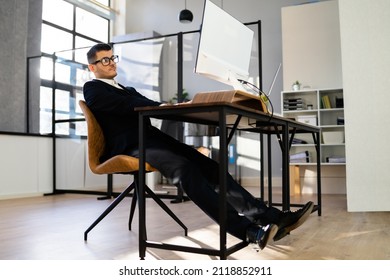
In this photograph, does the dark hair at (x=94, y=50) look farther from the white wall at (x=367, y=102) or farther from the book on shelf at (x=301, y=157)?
the book on shelf at (x=301, y=157)

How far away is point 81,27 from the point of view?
24.3ft

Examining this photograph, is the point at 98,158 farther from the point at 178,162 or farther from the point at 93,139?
the point at 178,162

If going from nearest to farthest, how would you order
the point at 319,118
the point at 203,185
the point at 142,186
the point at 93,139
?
the point at 203,185, the point at 142,186, the point at 93,139, the point at 319,118

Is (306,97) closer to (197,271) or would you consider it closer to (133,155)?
(133,155)

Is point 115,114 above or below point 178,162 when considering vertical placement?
above

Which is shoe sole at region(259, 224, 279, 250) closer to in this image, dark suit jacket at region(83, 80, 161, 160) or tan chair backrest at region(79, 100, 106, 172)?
dark suit jacket at region(83, 80, 161, 160)

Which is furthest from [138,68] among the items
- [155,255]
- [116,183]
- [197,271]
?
[197,271]

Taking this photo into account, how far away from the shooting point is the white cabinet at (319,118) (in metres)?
5.26

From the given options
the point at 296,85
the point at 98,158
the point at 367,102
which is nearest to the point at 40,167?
the point at 98,158

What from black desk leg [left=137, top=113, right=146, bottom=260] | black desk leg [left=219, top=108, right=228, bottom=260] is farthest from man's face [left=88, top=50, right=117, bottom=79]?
Answer: black desk leg [left=219, top=108, right=228, bottom=260]

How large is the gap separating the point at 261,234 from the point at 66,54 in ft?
14.0

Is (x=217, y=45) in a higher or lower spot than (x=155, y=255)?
higher

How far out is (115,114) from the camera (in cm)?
218

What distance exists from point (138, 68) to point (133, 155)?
2.66 m
